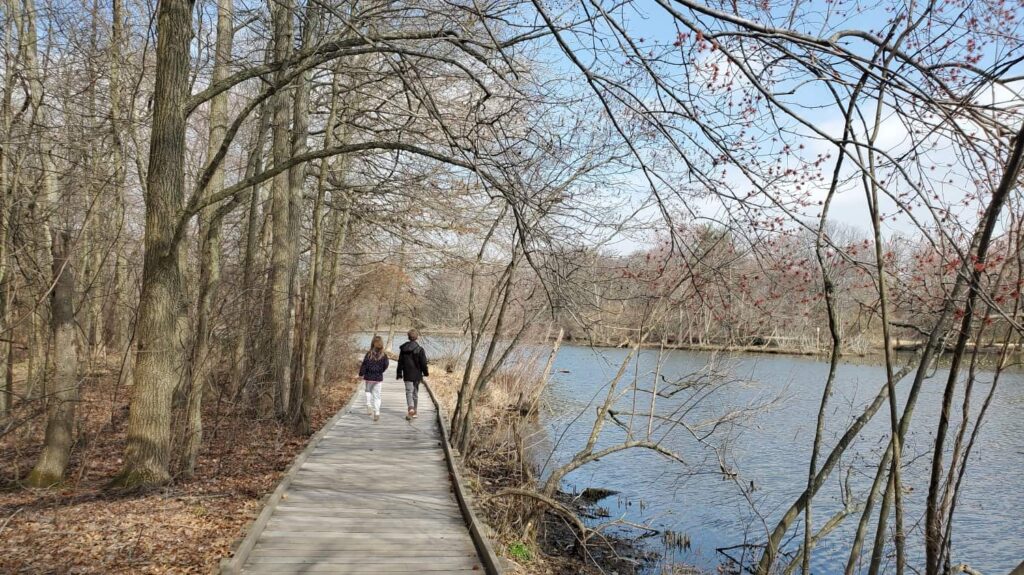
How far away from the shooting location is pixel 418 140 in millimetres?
11469

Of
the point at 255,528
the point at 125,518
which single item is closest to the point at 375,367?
the point at 125,518

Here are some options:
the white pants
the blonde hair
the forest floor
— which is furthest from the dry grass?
the forest floor

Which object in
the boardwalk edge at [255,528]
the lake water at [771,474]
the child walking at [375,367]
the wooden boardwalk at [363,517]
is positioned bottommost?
the lake water at [771,474]

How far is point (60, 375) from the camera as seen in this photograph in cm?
839

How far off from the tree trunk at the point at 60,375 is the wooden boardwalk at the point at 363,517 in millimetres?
2901

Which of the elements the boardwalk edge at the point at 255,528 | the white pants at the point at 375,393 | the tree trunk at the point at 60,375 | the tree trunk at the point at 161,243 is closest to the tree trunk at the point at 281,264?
the white pants at the point at 375,393

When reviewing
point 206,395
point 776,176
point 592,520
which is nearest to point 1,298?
point 206,395

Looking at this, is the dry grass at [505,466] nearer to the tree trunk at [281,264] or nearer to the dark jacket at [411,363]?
the dark jacket at [411,363]

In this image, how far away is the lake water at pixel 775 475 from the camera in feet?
33.3

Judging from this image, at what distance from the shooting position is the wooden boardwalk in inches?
235

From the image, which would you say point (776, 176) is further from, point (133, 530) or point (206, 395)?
point (206, 395)

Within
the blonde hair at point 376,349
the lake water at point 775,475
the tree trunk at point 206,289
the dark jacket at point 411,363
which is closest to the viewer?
the tree trunk at point 206,289

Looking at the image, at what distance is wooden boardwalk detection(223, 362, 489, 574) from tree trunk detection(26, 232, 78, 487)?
9.52ft

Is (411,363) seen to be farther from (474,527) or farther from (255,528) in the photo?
(255,528)
